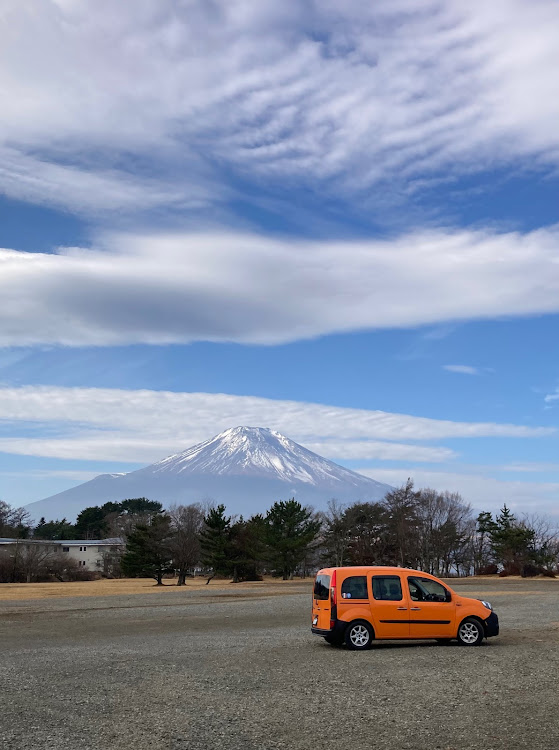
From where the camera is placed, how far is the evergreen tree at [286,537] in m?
64.1

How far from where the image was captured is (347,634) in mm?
15305

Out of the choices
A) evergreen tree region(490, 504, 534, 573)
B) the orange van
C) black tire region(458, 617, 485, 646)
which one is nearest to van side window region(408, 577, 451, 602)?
the orange van

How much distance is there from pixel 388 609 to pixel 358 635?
82 centimetres

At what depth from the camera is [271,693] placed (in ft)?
34.5

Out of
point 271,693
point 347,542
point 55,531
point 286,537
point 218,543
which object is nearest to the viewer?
point 271,693

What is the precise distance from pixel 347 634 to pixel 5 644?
8637mm

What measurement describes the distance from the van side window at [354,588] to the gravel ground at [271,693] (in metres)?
1.12

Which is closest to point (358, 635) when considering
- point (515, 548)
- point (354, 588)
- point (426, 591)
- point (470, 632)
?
point (354, 588)

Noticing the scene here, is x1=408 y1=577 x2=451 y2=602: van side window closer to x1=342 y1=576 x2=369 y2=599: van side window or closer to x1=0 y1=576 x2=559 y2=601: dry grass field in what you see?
x1=342 y1=576 x2=369 y2=599: van side window

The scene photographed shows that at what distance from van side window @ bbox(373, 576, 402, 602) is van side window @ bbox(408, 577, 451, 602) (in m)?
0.28

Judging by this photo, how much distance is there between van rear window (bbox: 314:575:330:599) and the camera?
51.1 feet

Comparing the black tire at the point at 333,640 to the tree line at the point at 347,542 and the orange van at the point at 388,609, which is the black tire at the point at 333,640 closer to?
the orange van at the point at 388,609

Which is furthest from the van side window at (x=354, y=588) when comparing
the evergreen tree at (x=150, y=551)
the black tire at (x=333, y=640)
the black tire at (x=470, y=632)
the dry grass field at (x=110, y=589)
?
the evergreen tree at (x=150, y=551)

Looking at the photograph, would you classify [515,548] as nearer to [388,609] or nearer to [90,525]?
[388,609]
